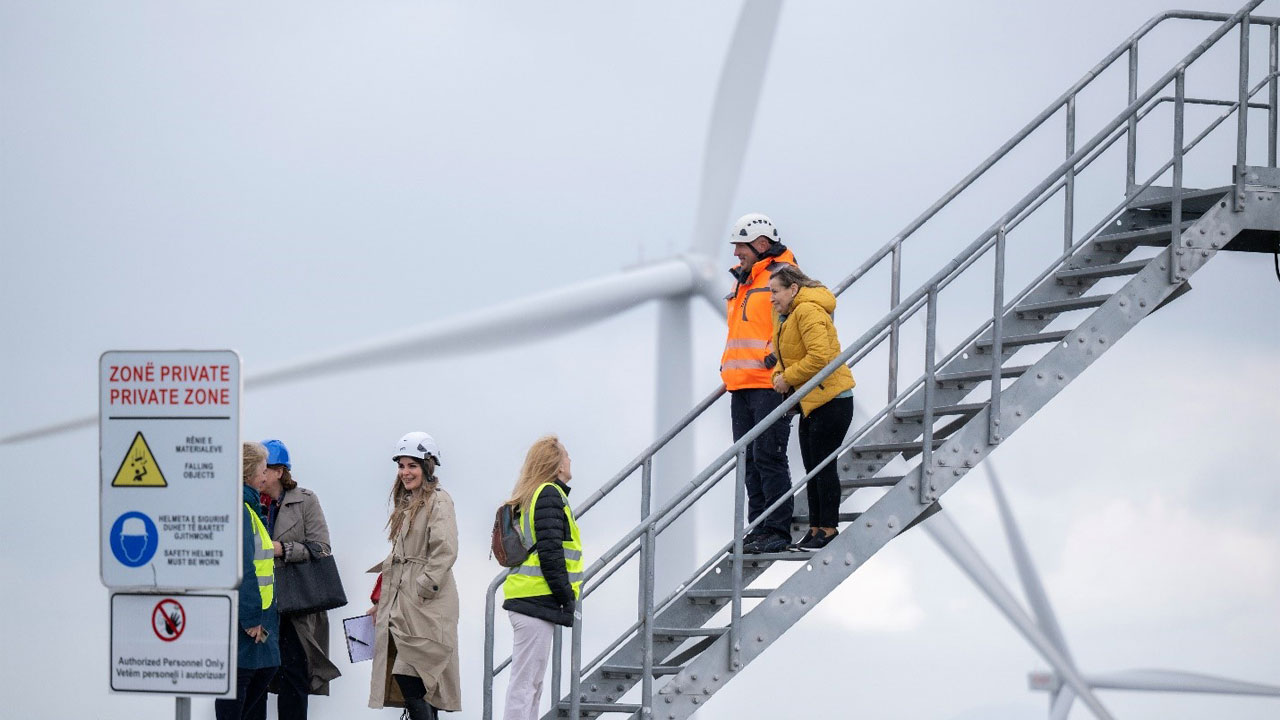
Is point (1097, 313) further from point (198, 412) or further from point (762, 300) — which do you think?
point (198, 412)

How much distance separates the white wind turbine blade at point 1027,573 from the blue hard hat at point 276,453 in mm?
7642

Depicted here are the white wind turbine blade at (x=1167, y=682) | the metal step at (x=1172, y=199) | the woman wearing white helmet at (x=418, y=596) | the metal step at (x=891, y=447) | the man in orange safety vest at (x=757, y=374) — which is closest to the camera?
the man in orange safety vest at (x=757, y=374)

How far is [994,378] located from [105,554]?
553cm

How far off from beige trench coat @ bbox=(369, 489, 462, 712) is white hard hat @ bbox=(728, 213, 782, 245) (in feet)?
7.66

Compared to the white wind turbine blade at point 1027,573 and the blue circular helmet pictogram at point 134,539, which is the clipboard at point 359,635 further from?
the white wind turbine blade at point 1027,573

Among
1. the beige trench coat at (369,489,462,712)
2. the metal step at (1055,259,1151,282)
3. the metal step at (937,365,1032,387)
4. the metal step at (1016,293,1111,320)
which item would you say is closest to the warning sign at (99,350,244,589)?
the beige trench coat at (369,489,462,712)

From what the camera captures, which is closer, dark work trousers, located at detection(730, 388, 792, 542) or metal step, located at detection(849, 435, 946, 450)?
dark work trousers, located at detection(730, 388, 792, 542)

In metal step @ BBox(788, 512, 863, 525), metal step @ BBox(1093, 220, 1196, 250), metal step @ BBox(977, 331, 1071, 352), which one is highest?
metal step @ BBox(1093, 220, 1196, 250)

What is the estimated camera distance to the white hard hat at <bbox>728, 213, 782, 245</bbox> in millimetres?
10398

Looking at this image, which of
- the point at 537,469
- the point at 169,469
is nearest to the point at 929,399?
the point at 537,469

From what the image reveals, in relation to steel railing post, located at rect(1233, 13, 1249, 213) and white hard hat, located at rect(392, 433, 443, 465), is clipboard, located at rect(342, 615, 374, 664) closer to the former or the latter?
white hard hat, located at rect(392, 433, 443, 465)

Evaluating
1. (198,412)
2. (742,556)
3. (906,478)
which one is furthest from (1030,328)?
(198,412)

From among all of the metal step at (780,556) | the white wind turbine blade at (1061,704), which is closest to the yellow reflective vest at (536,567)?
the metal step at (780,556)

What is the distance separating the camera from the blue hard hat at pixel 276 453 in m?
10.9
